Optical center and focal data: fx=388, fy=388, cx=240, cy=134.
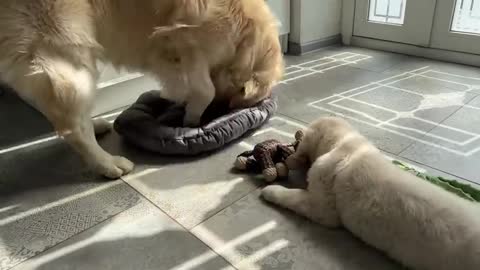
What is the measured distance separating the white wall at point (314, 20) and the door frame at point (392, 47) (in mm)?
70

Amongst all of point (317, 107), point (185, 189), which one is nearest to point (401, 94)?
point (317, 107)

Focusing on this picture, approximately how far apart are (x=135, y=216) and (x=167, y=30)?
723mm

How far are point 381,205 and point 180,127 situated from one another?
97 centimetres

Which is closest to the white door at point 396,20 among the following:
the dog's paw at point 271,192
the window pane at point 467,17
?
the window pane at point 467,17

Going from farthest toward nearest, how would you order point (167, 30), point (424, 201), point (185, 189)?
point (167, 30) → point (185, 189) → point (424, 201)

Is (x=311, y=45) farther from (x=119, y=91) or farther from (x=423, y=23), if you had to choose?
(x=119, y=91)

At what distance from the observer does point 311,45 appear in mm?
3053

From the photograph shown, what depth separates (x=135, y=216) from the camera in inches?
49.6

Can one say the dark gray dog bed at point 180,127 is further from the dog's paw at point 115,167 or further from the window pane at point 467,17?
the window pane at point 467,17

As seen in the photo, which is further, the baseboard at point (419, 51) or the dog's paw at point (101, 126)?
the baseboard at point (419, 51)

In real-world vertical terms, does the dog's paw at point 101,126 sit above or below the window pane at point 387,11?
below

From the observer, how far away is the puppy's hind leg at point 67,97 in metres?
1.27

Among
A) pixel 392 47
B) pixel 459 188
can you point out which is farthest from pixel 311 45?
pixel 459 188

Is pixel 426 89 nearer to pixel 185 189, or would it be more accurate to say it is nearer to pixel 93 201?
pixel 185 189
